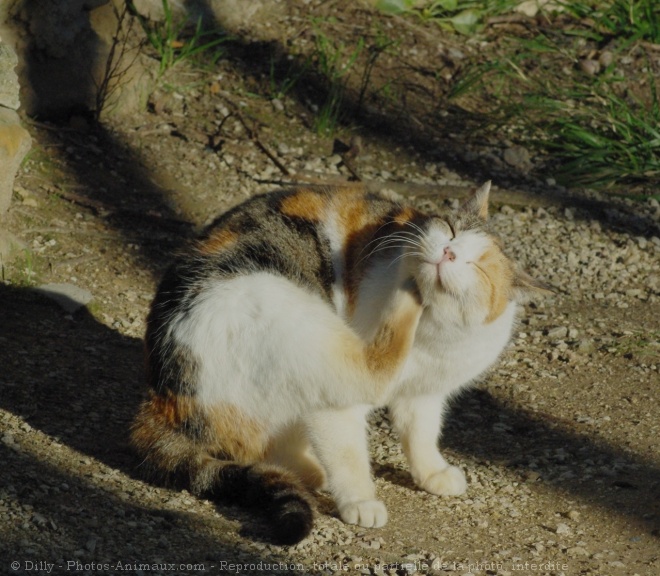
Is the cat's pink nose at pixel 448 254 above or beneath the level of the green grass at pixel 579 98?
above

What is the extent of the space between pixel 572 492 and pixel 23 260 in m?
2.95

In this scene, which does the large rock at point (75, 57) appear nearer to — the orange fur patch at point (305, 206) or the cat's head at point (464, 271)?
the orange fur patch at point (305, 206)

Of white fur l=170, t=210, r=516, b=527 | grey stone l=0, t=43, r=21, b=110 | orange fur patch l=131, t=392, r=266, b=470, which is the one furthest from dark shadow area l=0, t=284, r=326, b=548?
grey stone l=0, t=43, r=21, b=110

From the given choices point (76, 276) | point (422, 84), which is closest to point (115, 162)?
point (76, 276)

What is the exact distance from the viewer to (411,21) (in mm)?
7637

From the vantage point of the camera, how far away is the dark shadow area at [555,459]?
3.70 meters

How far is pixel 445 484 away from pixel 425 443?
173 millimetres

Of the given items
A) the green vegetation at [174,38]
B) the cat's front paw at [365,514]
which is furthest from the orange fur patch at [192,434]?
the green vegetation at [174,38]

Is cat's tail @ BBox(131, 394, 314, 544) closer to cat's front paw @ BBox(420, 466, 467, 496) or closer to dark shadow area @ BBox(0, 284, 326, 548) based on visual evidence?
dark shadow area @ BBox(0, 284, 326, 548)

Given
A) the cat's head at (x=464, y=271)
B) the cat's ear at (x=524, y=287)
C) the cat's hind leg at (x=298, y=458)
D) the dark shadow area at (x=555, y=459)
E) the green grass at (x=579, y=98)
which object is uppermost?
the cat's head at (x=464, y=271)

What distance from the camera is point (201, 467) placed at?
3391 mm

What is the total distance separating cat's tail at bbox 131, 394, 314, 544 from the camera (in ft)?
10.8

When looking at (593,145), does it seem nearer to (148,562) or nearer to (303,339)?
(303,339)

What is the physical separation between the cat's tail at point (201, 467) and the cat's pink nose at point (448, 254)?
932mm
